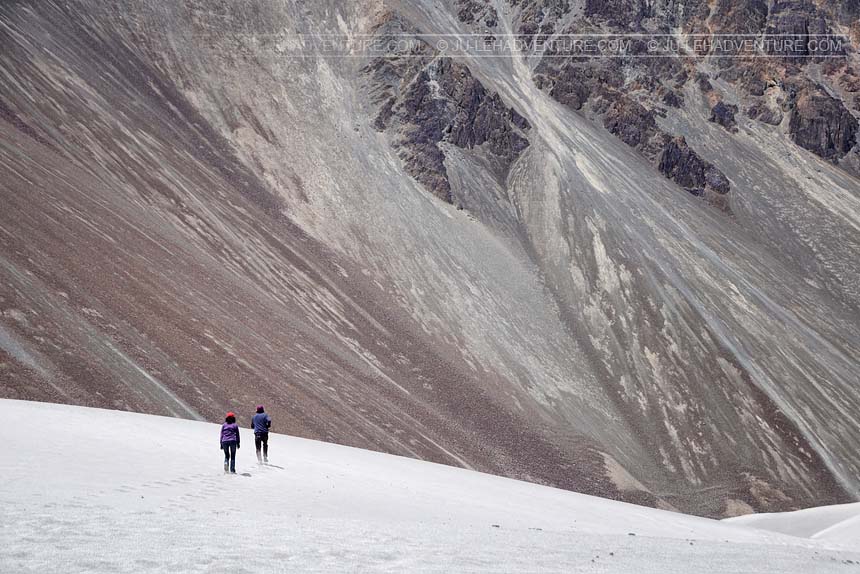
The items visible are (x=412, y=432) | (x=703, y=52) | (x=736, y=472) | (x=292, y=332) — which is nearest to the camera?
(x=412, y=432)

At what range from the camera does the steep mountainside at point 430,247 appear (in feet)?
90.9

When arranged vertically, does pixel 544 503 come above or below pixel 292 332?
below

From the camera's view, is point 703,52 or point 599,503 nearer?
point 599,503

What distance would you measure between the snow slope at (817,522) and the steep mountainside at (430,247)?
37.9 feet

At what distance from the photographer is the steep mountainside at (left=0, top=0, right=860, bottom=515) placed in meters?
27.7

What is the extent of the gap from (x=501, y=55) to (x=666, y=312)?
36316 mm

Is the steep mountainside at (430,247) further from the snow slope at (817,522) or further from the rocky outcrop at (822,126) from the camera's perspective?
the snow slope at (817,522)

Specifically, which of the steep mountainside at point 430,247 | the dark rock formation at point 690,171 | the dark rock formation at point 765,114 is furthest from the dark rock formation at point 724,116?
the dark rock formation at point 690,171

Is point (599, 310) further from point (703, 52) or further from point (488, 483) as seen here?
point (703, 52)

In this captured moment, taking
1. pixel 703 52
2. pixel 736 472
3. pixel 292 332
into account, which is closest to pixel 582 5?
pixel 703 52

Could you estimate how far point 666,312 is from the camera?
49594 mm

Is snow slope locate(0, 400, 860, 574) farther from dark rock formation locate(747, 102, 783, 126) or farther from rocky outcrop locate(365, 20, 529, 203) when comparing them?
dark rock formation locate(747, 102, 783, 126)

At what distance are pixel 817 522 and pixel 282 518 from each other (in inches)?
652

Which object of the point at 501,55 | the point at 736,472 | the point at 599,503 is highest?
the point at 501,55
